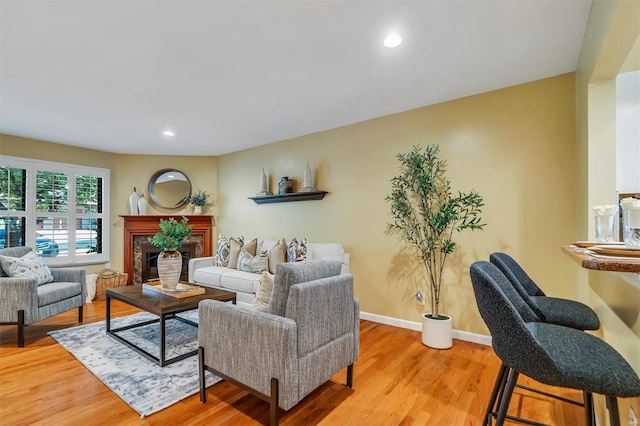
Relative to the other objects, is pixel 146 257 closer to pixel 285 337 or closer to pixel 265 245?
pixel 265 245

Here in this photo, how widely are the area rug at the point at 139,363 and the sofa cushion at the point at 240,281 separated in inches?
29.0

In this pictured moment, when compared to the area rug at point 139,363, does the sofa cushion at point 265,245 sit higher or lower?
higher

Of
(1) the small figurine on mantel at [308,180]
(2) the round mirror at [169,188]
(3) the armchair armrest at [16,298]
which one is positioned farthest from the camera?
(2) the round mirror at [169,188]

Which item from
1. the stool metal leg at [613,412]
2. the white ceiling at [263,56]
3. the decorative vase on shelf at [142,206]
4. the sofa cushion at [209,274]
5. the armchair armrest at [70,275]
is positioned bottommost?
the sofa cushion at [209,274]

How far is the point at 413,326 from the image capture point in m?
3.57

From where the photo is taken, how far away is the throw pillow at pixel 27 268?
3281 mm

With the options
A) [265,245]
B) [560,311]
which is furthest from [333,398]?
[265,245]

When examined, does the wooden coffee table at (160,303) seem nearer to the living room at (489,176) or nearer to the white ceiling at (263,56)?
the living room at (489,176)

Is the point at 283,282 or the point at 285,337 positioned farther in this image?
the point at 283,282

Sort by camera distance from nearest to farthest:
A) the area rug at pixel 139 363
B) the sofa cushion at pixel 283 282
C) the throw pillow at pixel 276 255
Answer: the sofa cushion at pixel 283 282 → the area rug at pixel 139 363 → the throw pillow at pixel 276 255

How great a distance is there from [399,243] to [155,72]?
3.05 metres

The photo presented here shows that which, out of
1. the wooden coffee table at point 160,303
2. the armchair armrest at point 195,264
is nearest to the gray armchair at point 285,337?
the wooden coffee table at point 160,303

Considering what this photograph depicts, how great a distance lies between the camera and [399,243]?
372 cm

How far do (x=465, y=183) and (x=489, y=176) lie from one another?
23 centimetres
